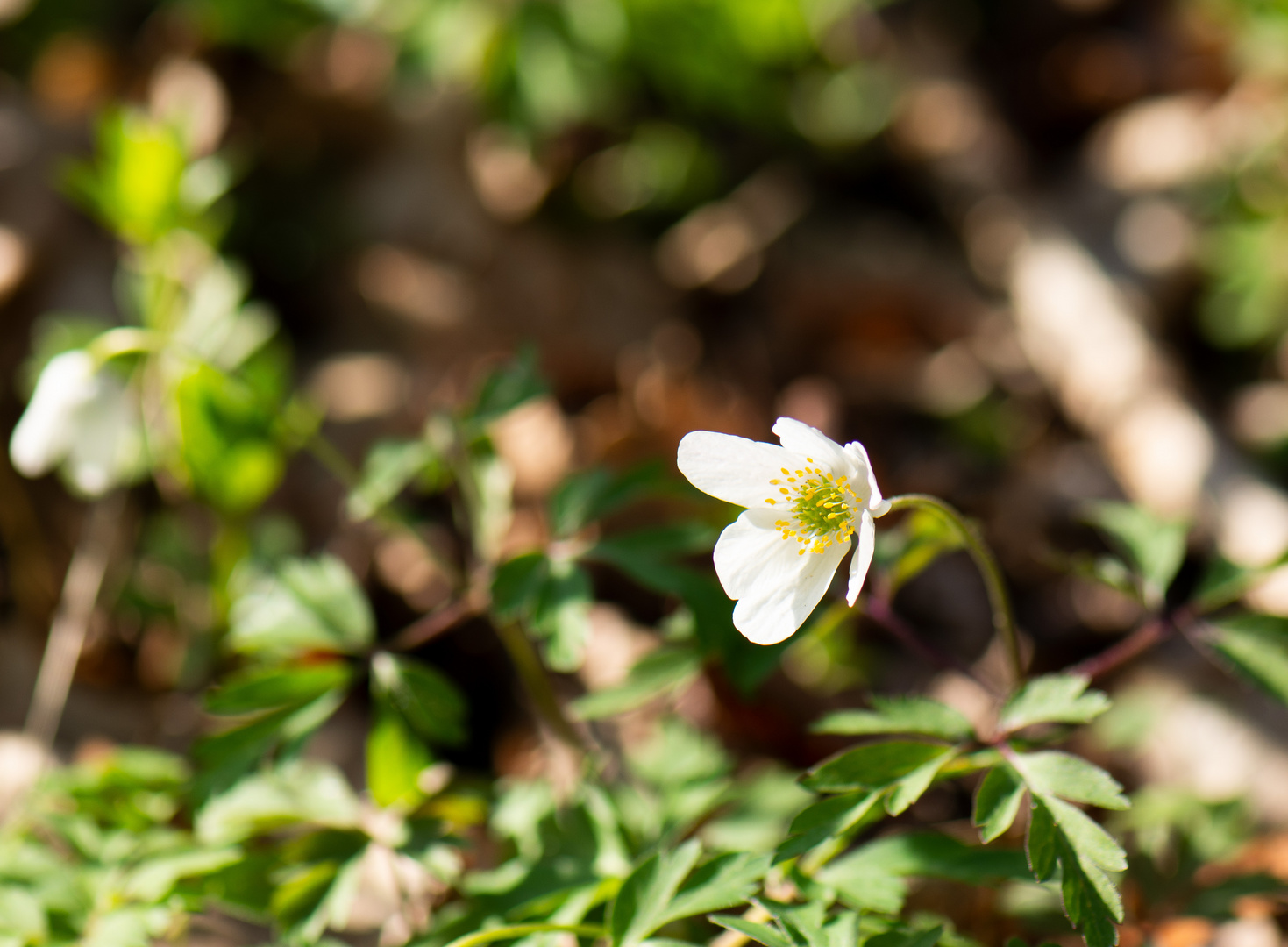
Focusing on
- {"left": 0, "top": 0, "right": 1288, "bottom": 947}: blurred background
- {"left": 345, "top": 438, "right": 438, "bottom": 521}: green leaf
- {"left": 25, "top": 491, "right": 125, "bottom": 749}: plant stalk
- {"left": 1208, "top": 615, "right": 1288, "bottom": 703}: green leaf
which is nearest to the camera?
{"left": 1208, "top": 615, "right": 1288, "bottom": 703}: green leaf

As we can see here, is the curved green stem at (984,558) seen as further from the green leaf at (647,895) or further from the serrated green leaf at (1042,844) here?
the green leaf at (647,895)

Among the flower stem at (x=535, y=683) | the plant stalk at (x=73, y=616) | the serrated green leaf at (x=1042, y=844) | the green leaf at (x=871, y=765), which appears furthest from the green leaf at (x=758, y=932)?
the plant stalk at (x=73, y=616)

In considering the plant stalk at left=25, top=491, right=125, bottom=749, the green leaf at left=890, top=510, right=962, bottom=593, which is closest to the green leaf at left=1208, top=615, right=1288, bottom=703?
the green leaf at left=890, top=510, right=962, bottom=593

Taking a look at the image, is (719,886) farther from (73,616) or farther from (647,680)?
(73,616)

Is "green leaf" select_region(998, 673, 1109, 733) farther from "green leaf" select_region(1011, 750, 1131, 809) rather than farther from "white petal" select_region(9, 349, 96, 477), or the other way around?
"white petal" select_region(9, 349, 96, 477)

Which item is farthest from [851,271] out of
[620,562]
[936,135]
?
[620,562]

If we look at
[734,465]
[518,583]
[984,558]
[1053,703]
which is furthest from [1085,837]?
[518,583]
